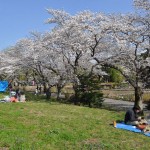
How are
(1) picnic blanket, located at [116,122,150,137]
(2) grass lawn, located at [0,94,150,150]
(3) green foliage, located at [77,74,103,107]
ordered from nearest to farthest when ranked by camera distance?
1. (2) grass lawn, located at [0,94,150,150]
2. (1) picnic blanket, located at [116,122,150,137]
3. (3) green foliage, located at [77,74,103,107]

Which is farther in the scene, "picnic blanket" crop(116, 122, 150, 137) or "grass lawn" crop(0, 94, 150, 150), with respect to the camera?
"picnic blanket" crop(116, 122, 150, 137)

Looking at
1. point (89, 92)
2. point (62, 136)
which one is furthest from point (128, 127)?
point (89, 92)

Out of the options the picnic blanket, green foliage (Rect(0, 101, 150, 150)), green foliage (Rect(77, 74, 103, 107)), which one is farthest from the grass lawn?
green foliage (Rect(77, 74, 103, 107))

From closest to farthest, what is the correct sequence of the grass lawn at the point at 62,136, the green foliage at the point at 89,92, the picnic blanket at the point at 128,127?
1. the grass lawn at the point at 62,136
2. the picnic blanket at the point at 128,127
3. the green foliage at the point at 89,92

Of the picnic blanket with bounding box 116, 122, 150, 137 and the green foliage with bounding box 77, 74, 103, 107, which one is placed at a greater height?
the green foliage with bounding box 77, 74, 103, 107

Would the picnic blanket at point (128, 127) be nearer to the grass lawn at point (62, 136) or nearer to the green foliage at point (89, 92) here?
the grass lawn at point (62, 136)

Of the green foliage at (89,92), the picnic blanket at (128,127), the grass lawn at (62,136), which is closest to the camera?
the grass lawn at (62,136)

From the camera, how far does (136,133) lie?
1206cm

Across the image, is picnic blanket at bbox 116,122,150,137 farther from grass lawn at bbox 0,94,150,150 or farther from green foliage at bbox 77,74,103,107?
green foliage at bbox 77,74,103,107

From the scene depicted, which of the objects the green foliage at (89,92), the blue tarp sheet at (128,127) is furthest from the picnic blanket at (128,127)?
the green foliage at (89,92)

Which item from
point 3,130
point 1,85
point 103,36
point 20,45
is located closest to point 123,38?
point 103,36

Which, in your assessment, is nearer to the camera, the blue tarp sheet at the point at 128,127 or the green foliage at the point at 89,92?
the blue tarp sheet at the point at 128,127

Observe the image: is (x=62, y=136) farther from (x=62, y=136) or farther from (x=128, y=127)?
(x=128, y=127)

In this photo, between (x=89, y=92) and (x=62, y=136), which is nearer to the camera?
(x=62, y=136)
